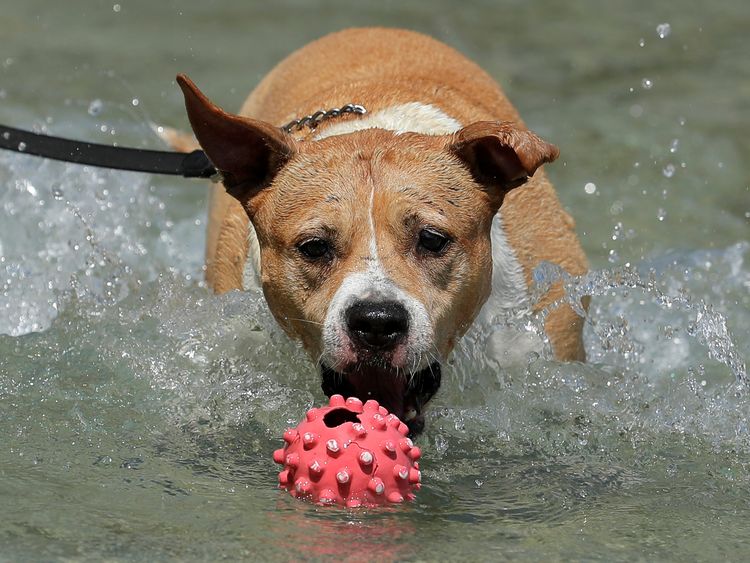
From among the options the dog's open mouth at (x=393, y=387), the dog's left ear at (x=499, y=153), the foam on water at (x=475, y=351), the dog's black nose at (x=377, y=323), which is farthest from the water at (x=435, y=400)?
the dog's left ear at (x=499, y=153)

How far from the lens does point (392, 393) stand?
4.53 metres

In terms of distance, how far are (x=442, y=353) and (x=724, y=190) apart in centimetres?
473

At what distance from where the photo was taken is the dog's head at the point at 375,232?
4289mm

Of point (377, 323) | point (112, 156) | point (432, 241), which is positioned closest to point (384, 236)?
point (432, 241)

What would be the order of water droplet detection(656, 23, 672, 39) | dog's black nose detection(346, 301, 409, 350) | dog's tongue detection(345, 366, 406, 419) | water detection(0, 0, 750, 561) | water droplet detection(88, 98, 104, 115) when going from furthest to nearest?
water droplet detection(656, 23, 672, 39) → water droplet detection(88, 98, 104, 115) → dog's tongue detection(345, 366, 406, 419) → dog's black nose detection(346, 301, 409, 350) → water detection(0, 0, 750, 561)

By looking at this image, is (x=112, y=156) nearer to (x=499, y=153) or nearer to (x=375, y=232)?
(x=375, y=232)

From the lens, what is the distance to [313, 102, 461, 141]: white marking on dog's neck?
5.30 m

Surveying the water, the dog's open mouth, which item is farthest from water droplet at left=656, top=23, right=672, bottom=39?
the dog's open mouth

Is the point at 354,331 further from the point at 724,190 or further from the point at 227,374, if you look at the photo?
the point at 724,190

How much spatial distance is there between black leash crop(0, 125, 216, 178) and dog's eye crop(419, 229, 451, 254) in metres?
1.25

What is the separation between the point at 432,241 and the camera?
451 cm

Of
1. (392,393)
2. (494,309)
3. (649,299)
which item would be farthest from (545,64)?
(392,393)

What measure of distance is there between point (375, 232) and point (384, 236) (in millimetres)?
35

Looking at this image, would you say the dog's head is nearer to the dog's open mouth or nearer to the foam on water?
the dog's open mouth
